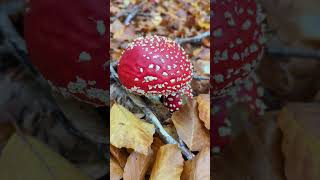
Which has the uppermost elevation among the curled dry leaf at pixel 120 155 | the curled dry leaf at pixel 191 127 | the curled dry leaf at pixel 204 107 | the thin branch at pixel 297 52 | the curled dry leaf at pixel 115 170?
the thin branch at pixel 297 52

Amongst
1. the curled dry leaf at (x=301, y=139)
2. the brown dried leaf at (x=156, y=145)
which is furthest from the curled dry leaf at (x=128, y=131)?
the curled dry leaf at (x=301, y=139)

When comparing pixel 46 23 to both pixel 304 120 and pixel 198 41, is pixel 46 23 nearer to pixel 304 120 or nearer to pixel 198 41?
pixel 198 41

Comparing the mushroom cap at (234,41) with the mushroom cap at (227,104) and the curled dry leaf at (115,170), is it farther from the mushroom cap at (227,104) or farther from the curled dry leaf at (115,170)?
the curled dry leaf at (115,170)

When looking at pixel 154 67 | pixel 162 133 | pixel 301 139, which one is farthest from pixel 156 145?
pixel 301 139

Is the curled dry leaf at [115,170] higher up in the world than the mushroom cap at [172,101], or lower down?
Result: lower down

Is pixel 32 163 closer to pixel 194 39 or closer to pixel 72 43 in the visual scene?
pixel 72 43

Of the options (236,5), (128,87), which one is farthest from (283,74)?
(128,87)
